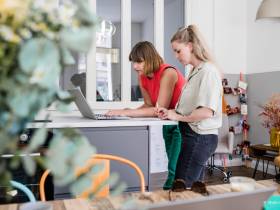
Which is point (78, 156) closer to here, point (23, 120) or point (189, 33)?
point (23, 120)

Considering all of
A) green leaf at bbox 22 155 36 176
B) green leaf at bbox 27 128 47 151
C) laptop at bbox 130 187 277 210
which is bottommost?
laptop at bbox 130 187 277 210

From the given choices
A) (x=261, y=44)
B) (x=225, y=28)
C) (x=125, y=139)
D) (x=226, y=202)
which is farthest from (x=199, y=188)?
(x=225, y=28)

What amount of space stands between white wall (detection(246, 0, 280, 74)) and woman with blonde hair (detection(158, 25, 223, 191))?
305 centimetres

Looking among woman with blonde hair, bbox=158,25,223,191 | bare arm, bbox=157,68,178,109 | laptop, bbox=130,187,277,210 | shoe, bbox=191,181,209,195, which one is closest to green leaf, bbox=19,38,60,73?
laptop, bbox=130,187,277,210

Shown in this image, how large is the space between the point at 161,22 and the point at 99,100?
4.43 feet

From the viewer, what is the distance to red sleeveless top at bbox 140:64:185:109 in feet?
7.32

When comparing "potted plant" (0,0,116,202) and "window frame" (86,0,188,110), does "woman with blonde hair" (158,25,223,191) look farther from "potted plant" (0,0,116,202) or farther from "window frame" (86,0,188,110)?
"window frame" (86,0,188,110)

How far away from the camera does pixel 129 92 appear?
178 inches

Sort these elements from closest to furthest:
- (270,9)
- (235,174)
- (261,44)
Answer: (270,9) < (235,174) < (261,44)

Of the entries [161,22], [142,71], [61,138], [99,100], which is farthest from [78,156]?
[161,22]

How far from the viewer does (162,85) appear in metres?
2.18

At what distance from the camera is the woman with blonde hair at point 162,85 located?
82.4 inches

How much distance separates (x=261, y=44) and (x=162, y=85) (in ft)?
10.7

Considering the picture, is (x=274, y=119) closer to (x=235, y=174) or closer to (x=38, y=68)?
(x=235, y=174)
